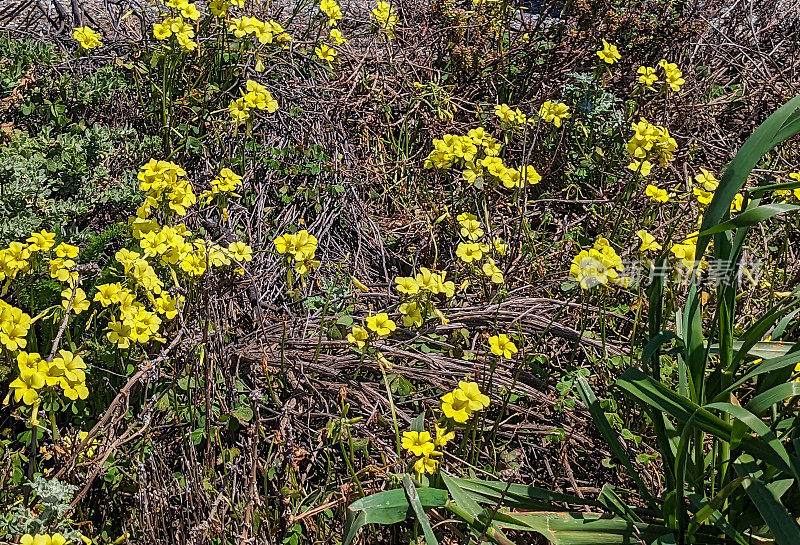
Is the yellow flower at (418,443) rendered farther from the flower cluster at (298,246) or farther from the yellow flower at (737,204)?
the yellow flower at (737,204)

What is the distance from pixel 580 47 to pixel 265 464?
2997mm

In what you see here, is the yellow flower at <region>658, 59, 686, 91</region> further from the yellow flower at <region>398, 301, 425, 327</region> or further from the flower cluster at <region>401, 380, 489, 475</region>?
the flower cluster at <region>401, 380, 489, 475</region>

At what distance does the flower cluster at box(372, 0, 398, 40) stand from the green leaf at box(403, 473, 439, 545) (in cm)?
281

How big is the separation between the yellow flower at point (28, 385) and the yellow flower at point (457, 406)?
111 centimetres

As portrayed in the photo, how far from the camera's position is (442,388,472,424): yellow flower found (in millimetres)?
2115

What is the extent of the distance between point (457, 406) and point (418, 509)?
38 cm

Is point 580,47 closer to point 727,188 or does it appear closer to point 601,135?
point 601,135

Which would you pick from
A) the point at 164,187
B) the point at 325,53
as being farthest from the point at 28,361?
the point at 325,53

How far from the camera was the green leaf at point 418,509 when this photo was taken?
1.79 metres

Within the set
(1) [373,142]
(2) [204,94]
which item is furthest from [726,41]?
(2) [204,94]

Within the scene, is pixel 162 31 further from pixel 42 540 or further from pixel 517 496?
pixel 517 496

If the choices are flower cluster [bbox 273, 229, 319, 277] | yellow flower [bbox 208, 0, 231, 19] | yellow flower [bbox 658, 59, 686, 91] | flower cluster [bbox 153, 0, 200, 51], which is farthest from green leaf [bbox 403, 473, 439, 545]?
yellow flower [bbox 658, 59, 686, 91]

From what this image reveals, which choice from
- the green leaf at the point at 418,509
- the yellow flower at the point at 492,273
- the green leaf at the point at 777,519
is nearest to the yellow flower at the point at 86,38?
the yellow flower at the point at 492,273

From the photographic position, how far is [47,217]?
2.76 metres
